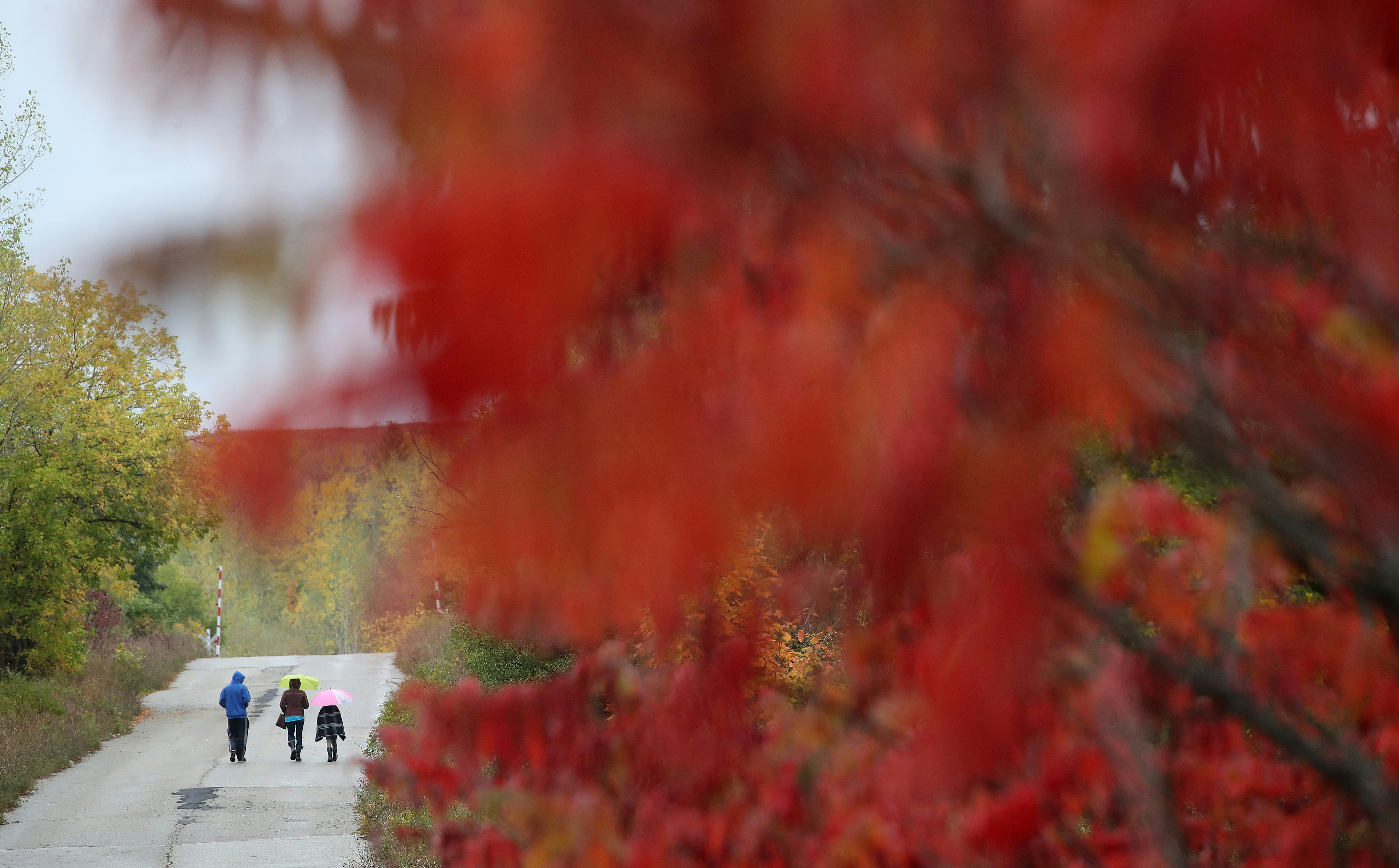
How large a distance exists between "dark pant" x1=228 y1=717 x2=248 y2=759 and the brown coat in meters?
0.49

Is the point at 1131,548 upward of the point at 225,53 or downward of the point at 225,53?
downward

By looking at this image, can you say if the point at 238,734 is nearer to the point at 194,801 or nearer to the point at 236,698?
the point at 236,698

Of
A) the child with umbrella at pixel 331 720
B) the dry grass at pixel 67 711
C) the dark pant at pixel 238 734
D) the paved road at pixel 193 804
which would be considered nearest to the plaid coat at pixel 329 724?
the child with umbrella at pixel 331 720

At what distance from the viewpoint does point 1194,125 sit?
544 millimetres

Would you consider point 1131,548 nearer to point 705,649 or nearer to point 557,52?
point 705,649

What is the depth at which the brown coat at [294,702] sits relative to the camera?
12.8m

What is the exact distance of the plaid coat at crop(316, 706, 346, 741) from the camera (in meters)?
13.3

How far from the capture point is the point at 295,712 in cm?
1298

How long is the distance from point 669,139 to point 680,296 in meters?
0.13

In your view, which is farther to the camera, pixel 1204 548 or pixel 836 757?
pixel 836 757

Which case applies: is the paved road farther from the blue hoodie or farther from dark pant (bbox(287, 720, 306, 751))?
the blue hoodie

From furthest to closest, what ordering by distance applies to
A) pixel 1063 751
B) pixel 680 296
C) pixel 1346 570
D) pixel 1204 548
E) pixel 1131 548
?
pixel 1063 751
pixel 1204 548
pixel 1131 548
pixel 1346 570
pixel 680 296

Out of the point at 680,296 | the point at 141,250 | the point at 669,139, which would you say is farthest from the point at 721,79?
the point at 141,250

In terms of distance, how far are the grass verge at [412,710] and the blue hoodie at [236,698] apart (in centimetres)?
153
